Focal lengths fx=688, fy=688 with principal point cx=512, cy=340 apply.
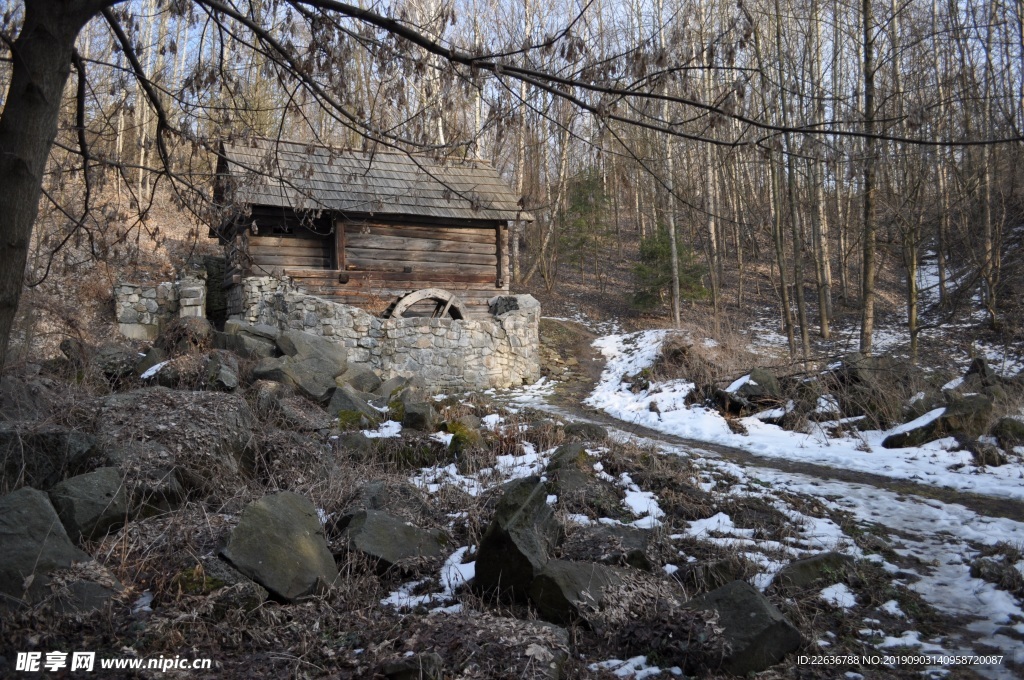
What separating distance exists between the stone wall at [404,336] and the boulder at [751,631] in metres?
11.5

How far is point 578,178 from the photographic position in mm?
25156

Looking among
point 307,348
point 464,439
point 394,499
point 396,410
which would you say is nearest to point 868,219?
point 464,439

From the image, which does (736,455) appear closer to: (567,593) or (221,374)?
(567,593)

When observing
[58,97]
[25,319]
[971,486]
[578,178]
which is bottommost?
[971,486]

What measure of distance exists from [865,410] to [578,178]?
1786 cm

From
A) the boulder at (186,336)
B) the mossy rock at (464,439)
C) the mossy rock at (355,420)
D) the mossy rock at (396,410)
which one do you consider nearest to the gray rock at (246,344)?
the boulder at (186,336)

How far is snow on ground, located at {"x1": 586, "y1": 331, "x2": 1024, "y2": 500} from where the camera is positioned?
21.6ft

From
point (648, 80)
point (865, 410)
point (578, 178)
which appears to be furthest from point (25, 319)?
point (578, 178)

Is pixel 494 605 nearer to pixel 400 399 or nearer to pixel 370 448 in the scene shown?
pixel 370 448

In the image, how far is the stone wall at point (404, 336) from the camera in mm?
14742

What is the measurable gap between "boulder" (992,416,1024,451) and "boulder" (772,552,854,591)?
416 cm

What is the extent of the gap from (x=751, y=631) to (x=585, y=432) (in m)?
4.82

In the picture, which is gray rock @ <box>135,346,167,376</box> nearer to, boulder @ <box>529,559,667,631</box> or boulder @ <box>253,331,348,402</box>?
boulder @ <box>253,331,348,402</box>

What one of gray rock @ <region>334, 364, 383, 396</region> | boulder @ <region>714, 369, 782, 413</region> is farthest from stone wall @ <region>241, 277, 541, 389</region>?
boulder @ <region>714, 369, 782, 413</region>
